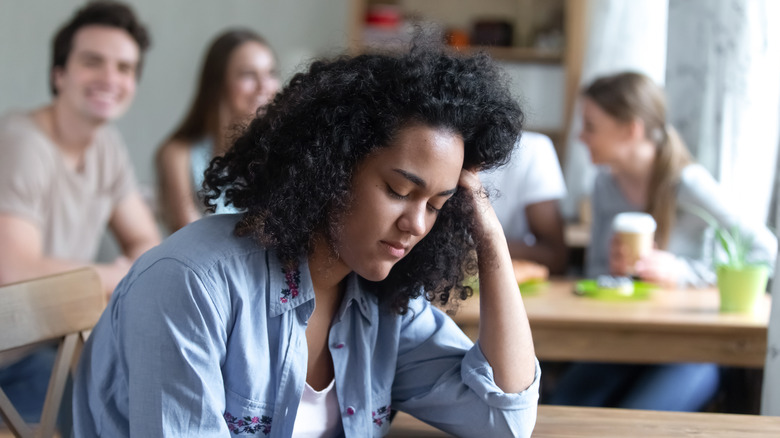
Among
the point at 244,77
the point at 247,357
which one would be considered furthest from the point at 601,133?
the point at 247,357

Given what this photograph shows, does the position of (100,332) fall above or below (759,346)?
above

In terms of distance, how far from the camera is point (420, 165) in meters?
1.06

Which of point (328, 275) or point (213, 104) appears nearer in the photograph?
point (328, 275)

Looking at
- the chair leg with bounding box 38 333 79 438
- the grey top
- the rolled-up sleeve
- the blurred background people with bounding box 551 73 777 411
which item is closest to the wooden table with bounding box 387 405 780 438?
the rolled-up sleeve

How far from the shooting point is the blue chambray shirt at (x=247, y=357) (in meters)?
1.00

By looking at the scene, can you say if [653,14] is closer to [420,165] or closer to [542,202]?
[542,202]

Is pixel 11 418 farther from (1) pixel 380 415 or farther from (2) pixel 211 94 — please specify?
(2) pixel 211 94

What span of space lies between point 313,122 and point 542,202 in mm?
1771

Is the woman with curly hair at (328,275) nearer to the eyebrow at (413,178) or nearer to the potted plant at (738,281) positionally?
the eyebrow at (413,178)

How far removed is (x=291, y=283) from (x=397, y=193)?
0.63ft

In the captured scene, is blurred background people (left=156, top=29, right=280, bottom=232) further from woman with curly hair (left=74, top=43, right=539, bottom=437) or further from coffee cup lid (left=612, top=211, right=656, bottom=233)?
woman with curly hair (left=74, top=43, right=539, bottom=437)

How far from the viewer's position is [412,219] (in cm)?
108

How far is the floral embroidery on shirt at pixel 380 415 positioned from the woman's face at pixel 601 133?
66.9 inches

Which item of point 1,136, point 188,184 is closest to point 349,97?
point 1,136
